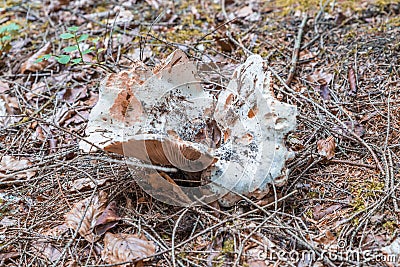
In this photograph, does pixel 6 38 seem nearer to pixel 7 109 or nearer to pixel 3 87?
pixel 3 87

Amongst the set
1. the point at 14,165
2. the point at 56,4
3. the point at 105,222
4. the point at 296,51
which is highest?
the point at 56,4

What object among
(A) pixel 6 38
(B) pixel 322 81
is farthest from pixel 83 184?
(A) pixel 6 38

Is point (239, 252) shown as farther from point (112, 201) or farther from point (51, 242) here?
point (51, 242)

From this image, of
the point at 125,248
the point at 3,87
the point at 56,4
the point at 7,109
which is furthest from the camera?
the point at 56,4

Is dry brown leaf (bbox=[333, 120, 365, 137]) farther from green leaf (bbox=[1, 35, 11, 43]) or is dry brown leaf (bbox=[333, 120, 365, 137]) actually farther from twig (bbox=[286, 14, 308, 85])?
green leaf (bbox=[1, 35, 11, 43])

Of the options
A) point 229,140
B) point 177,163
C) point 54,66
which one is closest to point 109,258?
point 177,163

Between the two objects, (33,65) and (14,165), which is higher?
(33,65)

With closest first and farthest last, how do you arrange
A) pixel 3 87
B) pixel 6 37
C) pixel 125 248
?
pixel 125 248, pixel 3 87, pixel 6 37
